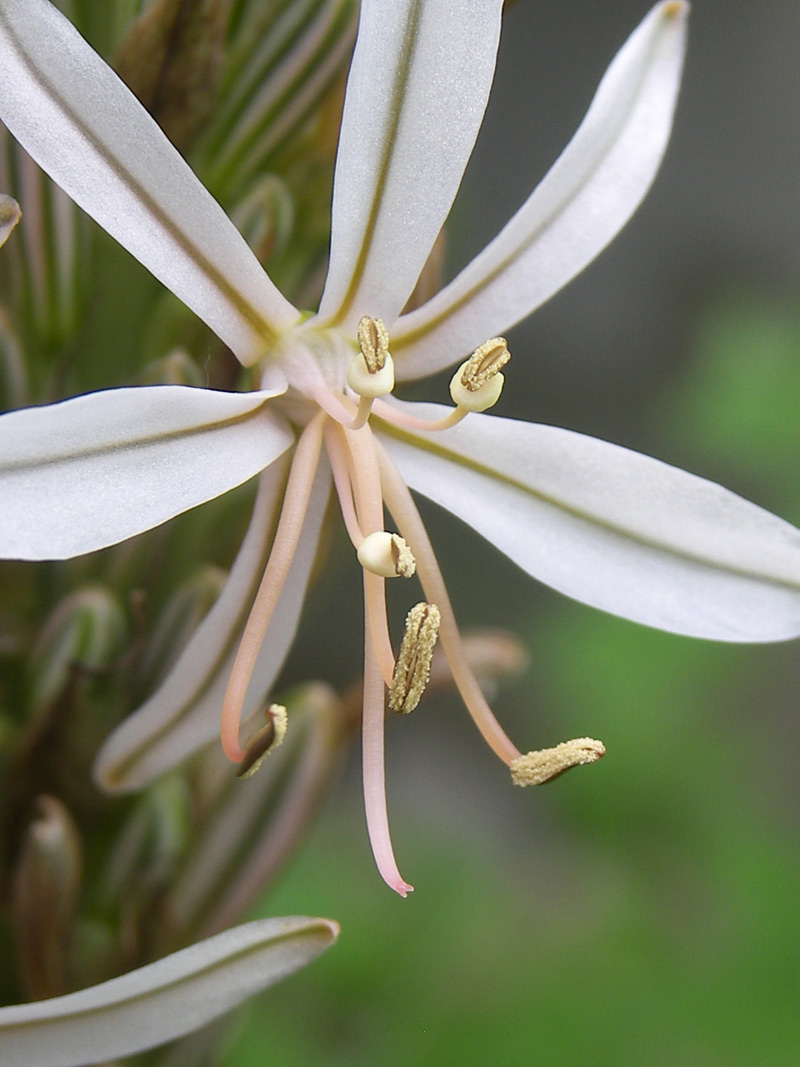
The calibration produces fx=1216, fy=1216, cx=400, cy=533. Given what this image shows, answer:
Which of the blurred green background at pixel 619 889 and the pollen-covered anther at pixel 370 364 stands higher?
the pollen-covered anther at pixel 370 364

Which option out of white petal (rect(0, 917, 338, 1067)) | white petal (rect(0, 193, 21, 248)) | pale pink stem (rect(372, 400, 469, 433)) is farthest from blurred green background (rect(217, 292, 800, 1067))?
white petal (rect(0, 193, 21, 248))

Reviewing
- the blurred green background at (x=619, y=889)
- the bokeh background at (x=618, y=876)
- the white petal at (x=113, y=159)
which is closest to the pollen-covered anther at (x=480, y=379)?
the white petal at (x=113, y=159)

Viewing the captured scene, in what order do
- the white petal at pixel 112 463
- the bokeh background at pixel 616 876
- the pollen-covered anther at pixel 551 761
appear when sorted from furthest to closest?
the bokeh background at pixel 616 876, the pollen-covered anther at pixel 551 761, the white petal at pixel 112 463

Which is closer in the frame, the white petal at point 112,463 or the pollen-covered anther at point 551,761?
the white petal at point 112,463

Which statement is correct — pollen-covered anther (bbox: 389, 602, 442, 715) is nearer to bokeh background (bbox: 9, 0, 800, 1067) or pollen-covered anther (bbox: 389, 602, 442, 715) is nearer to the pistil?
the pistil

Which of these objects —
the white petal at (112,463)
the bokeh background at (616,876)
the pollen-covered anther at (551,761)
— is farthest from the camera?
the bokeh background at (616,876)

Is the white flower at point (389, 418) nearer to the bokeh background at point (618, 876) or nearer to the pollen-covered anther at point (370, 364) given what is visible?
the pollen-covered anther at point (370, 364)

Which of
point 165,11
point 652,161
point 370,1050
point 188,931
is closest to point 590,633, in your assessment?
point 370,1050

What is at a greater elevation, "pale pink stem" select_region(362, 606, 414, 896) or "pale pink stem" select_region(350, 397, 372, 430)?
"pale pink stem" select_region(350, 397, 372, 430)
